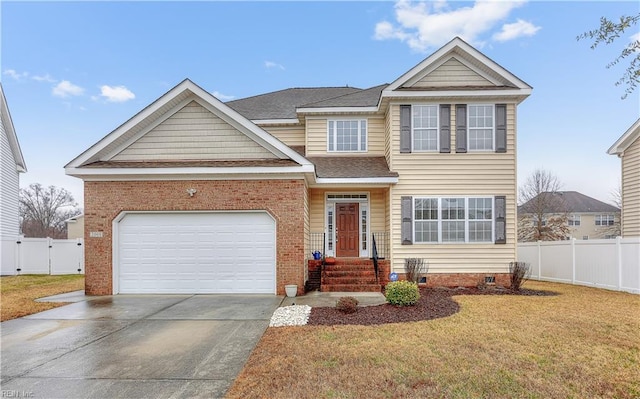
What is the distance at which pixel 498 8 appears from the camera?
12.7 meters

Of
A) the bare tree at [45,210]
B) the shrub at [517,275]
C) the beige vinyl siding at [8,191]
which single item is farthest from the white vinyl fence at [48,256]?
the bare tree at [45,210]

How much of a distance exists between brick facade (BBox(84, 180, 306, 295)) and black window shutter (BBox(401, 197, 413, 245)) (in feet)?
12.4

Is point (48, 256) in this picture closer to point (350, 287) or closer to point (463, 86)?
point (350, 287)

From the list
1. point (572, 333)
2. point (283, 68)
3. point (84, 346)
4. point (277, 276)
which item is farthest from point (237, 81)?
point (572, 333)

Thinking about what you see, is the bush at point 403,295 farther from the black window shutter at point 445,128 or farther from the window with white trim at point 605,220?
the window with white trim at point 605,220

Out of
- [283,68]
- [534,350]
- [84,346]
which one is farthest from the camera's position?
[283,68]

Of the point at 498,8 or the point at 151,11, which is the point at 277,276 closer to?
the point at 151,11

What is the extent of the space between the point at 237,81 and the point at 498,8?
1460cm

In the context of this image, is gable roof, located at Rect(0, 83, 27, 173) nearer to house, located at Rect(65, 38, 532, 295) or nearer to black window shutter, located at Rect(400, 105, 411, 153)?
house, located at Rect(65, 38, 532, 295)

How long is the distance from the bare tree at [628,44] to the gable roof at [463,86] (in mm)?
8449

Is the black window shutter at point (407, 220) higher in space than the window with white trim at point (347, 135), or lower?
lower

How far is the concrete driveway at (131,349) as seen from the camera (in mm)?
4246

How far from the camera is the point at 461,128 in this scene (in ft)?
40.5

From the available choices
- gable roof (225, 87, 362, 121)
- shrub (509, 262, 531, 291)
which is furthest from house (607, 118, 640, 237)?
gable roof (225, 87, 362, 121)
